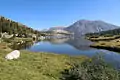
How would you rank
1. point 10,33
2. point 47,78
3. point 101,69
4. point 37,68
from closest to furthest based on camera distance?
point 47,78 < point 101,69 < point 37,68 < point 10,33

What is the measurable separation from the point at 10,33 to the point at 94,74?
175974mm

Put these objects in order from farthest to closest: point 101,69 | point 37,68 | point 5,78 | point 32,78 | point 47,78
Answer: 1. point 37,68
2. point 101,69
3. point 47,78
4. point 32,78
5. point 5,78

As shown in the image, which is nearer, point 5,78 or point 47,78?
point 5,78

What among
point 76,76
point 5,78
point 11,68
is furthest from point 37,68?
point 5,78

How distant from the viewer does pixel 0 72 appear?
1008 inches

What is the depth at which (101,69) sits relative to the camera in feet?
93.1

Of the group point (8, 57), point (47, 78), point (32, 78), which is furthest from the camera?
point (8, 57)

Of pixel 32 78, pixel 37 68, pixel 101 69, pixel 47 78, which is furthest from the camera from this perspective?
pixel 37 68

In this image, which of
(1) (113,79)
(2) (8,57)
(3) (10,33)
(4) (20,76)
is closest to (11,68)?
(4) (20,76)

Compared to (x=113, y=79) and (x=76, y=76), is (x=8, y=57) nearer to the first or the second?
(x=76, y=76)

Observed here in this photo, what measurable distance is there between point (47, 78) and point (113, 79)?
340 inches

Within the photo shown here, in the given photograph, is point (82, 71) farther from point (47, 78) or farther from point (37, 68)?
point (37, 68)

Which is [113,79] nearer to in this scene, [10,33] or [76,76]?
[76,76]

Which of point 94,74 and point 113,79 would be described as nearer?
point 113,79
